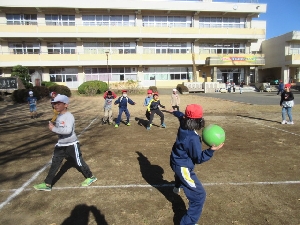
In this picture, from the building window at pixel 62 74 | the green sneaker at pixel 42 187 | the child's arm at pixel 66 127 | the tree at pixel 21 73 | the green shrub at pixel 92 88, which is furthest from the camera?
the building window at pixel 62 74

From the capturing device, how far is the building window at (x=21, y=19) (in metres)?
31.8

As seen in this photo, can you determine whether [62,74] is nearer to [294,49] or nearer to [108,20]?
[108,20]

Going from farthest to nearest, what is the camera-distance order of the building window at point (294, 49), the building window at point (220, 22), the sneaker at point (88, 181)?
the building window at point (294, 49) < the building window at point (220, 22) < the sneaker at point (88, 181)

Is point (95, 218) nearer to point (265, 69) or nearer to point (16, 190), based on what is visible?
point (16, 190)

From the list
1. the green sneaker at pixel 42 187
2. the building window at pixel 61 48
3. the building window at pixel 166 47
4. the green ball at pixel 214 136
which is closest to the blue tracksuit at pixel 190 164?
the green ball at pixel 214 136

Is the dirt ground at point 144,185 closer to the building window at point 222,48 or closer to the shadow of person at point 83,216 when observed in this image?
the shadow of person at point 83,216

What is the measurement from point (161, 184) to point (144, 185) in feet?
1.01

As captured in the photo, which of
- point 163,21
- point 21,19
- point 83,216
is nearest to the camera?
point 83,216

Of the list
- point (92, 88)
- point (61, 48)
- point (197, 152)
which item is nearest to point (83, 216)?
point (197, 152)

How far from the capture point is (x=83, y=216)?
3.13 m

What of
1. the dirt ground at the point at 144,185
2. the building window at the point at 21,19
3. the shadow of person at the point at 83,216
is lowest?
the shadow of person at the point at 83,216

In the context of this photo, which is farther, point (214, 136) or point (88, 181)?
point (88, 181)

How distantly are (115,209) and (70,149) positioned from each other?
4.37ft

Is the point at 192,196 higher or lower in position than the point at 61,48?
lower
